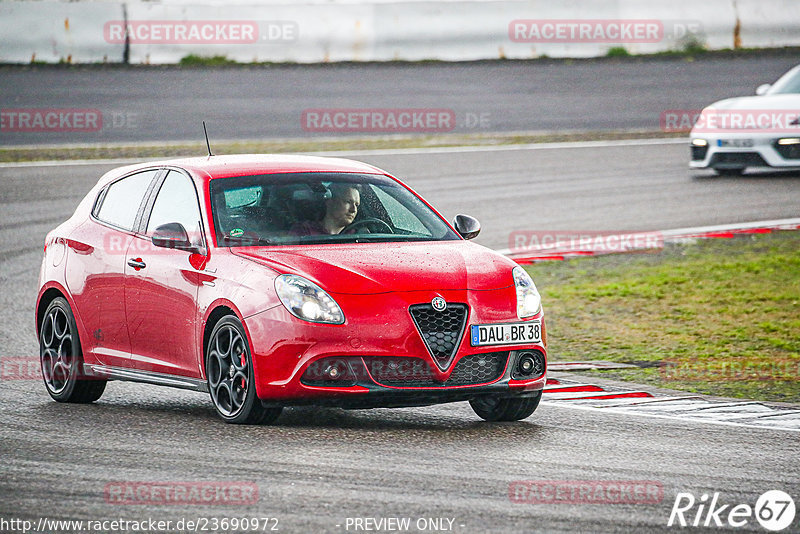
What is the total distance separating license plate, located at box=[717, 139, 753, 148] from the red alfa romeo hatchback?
10.7 m

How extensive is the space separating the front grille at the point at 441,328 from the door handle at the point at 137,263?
6.13ft

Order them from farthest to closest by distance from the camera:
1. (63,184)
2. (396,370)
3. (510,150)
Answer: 1. (510,150)
2. (63,184)
3. (396,370)

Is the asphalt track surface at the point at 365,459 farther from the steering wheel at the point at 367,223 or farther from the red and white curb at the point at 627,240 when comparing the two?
the red and white curb at the point at 627,240

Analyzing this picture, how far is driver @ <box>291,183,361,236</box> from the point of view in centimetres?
820

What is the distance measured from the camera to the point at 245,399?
24.9 ft

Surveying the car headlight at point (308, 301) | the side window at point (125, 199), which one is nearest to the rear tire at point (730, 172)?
the side window at point (125, 199)

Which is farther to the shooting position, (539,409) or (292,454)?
(539,409)

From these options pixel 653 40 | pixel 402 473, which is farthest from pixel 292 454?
pixel 653 40

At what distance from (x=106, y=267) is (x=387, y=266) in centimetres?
203

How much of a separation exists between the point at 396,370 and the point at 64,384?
2.60 meters

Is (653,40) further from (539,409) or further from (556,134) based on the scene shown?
(539,409)

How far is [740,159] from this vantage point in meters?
18.9

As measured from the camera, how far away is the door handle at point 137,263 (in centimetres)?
838

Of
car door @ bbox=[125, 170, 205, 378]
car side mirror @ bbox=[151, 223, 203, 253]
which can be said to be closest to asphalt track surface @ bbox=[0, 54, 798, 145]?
car door @ bbox=[125, 170, 205, 378]
